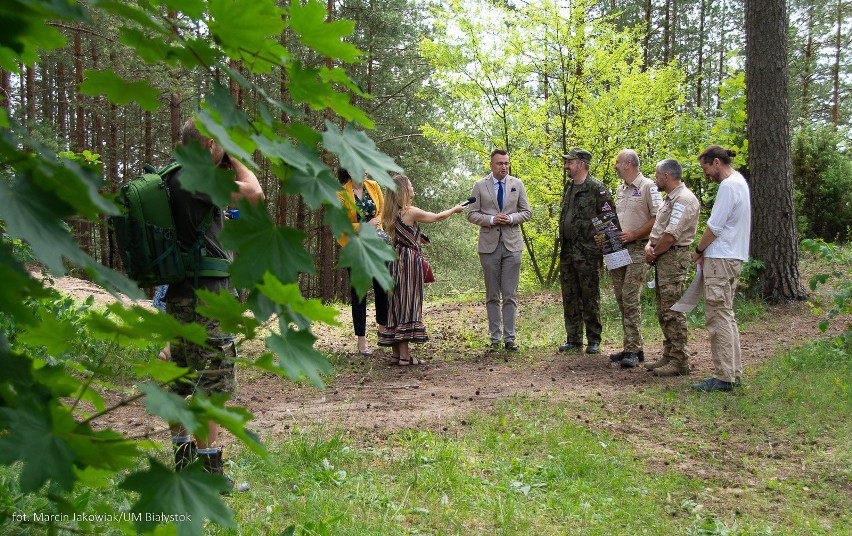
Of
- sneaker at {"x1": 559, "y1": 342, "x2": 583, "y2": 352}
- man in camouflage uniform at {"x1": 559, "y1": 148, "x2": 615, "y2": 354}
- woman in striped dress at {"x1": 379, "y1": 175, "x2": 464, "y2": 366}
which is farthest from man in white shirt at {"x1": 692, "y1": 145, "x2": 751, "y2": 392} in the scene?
woman in striped dress at {"x1": 379, "y1": 175, "x2": 464, "y2": 366}

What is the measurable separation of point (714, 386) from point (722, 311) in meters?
0.69

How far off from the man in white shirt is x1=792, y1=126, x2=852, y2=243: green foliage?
33.7ft

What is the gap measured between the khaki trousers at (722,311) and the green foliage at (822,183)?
10383 millimetres

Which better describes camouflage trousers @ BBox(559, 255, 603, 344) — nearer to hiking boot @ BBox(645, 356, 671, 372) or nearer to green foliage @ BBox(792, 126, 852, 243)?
hiking boot @ BBox(645, 356, 671, 372)

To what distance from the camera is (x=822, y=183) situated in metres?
15.1

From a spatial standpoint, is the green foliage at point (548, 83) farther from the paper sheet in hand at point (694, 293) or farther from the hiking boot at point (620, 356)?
the paper sheet in hand at point (694, 293)

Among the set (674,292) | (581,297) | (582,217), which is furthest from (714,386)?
(582,217)

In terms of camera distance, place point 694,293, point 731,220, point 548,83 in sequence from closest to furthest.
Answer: point 731,220 → point 694,293 → point 548,83

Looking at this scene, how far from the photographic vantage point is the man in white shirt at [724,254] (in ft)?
19.3

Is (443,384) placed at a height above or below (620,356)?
below

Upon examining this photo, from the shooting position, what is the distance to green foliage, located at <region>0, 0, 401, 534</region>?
96cm

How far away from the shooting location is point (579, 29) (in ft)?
41.0

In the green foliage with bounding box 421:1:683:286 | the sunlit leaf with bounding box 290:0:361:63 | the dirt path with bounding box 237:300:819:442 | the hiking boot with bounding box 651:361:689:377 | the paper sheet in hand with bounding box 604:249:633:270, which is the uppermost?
the green foliage with bounding box 421:1:683:286

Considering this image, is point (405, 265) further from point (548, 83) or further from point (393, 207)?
point (548, 83)
